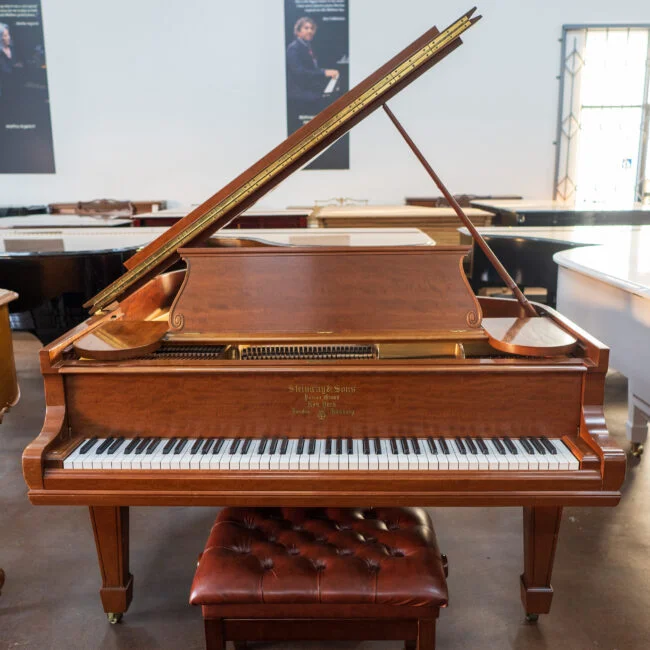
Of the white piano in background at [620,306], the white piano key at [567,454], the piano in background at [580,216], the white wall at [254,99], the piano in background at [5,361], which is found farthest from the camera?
the white wall at [254,99]

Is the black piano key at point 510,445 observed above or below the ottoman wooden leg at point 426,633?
above

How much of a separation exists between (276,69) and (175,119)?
5.18ft

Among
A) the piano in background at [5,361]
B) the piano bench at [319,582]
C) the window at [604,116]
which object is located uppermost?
the window at [604,116]

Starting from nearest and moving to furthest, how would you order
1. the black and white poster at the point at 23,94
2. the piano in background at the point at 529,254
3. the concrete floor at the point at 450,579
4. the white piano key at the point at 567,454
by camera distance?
the white piano key at the point at 567,454 < the concrete floor at the point at 450,579 < the piano in background at the point at 529,254 < the black and white poster at the point at 23,94

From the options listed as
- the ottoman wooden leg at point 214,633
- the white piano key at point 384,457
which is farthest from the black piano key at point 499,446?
the ottoman wooden leg at point 214,633

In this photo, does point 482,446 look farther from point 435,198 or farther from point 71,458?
point 435,198

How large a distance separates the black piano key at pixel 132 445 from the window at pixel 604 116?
7867mm

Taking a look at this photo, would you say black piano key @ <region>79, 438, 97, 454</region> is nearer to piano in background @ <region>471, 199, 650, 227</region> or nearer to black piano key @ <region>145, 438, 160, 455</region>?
black piano key @ <region>145, 438, 160, 455</region>

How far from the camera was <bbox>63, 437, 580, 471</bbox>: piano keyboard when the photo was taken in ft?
5.10

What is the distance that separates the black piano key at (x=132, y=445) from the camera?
1.61 metres

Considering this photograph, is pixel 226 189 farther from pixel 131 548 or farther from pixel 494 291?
pixel 494 291

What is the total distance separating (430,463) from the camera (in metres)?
1.55

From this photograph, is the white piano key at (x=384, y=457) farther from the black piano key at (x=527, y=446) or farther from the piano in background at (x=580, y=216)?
the piano in background at (x=580, y=216)

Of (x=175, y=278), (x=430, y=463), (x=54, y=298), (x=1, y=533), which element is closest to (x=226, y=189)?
(x=175, y=278)
